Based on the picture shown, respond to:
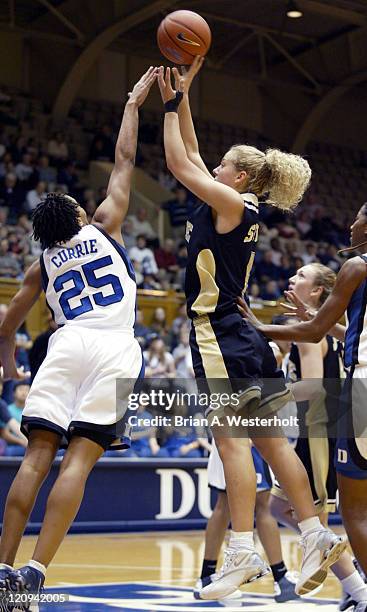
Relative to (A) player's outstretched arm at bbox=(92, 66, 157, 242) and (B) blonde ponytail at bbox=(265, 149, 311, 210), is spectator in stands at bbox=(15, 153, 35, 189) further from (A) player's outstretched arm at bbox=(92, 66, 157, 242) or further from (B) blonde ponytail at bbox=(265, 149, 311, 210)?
(B) blonde ponytail at bbox=(265, 149, 311, 210)

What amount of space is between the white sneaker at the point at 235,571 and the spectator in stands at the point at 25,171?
13.4m

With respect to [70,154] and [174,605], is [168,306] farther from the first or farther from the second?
[174,605]

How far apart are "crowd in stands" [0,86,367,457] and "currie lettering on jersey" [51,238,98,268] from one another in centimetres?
590

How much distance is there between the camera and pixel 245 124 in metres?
23.6

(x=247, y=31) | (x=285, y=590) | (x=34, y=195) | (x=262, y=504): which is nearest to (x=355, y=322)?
(x=285, y=590)

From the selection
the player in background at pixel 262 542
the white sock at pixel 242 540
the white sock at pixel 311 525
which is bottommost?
the player in background at pixel 262 542

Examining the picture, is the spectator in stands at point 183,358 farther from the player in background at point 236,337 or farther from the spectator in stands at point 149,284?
the player in background at point 236,337

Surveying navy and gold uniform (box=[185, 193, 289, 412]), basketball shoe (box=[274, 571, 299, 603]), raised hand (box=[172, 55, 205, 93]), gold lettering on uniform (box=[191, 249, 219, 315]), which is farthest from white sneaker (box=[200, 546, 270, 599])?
raised hand (box=[172, 55, 205, 93])

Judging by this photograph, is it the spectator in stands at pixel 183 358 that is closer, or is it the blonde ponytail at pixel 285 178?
the blonde ponytail at pixel 285 178

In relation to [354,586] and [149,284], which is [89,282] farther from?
[149,284]

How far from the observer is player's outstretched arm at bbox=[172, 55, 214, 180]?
5.06m

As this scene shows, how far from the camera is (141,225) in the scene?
719 inches

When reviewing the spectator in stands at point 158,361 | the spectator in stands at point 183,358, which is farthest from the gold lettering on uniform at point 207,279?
the spectator in stands at point 183,358

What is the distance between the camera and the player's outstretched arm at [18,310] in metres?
5.23
